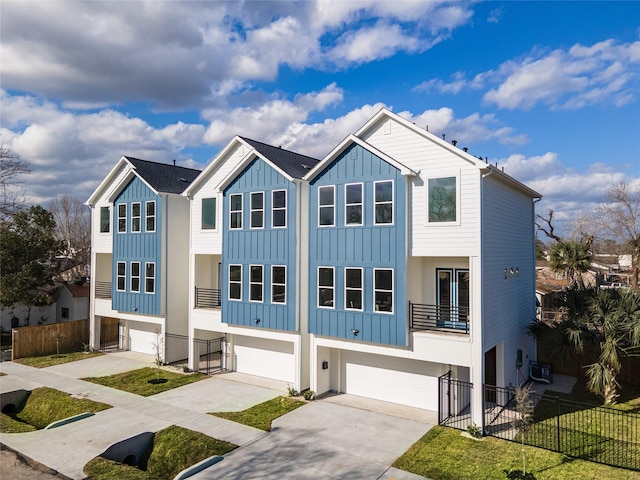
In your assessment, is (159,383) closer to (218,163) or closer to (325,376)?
(325,376)

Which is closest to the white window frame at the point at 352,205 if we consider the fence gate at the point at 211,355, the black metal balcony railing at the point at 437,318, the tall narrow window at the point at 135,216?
the black metal balcony railing at the point at 437,318

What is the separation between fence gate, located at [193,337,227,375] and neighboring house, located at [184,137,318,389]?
0.13 m

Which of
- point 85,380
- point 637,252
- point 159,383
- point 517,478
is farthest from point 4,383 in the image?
point 637,252

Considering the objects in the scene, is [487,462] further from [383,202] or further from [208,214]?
[208,214]

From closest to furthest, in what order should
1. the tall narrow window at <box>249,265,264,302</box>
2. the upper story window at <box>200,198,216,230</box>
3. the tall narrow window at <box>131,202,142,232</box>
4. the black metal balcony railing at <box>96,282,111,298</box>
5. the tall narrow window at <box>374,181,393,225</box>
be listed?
the tall narrow window at <box>374,181,393,225</box>
the tall narrow window at <box>249,265,264,302</box>
the upper story window at <box>200,198,216,230</box>
the tall narrow window at <box>131,202,142,232</box>
the black metal balcony railing at <box>96,282,111,298</box>

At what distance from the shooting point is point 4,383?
17625 mm

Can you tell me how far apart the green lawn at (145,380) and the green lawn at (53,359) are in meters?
4.44

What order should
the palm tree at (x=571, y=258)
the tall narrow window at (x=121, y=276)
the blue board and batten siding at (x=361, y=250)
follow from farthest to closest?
the palm tree at (x=571, y=258) < the tall narrow window at (x=121, y=276) < the blue board and batten siding at (x=361, y=250)

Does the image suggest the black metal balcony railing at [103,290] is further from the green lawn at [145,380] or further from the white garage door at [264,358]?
the white garage door at [264,358]

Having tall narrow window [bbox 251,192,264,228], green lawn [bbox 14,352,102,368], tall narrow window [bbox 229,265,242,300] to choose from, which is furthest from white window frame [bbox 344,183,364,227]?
green lawn [bbox 14,352,102,368]

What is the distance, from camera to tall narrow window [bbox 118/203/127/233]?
886 inches

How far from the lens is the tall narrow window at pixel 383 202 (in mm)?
14289

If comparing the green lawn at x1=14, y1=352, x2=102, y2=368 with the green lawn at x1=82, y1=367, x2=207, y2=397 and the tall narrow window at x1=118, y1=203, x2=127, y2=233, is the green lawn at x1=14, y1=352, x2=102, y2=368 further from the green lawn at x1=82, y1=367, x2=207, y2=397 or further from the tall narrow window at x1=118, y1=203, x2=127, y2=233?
the tall narrow window at x1=118, y1=203, x2=127, y2=233

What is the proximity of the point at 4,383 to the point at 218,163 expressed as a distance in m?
12.9
